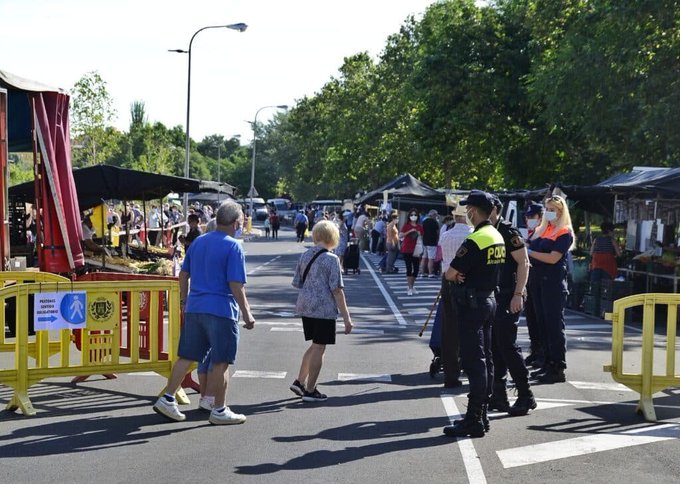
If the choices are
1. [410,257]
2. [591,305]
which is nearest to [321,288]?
[591,305]

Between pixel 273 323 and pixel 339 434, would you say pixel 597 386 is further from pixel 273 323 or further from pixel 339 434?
pixel 273 323

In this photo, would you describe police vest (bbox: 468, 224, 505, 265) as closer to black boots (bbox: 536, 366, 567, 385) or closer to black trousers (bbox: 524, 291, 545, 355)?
black boots (bbox: 536, 366, 567, 385)

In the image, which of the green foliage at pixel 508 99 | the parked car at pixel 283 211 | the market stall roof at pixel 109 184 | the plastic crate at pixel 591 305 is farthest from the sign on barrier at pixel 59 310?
the parked car at pixel 283 211

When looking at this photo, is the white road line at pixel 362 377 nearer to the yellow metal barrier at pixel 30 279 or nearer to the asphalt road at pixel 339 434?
the asphalt road at pixel 339 434

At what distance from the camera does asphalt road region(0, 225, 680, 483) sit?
21.3ft

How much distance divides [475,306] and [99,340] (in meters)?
3.42

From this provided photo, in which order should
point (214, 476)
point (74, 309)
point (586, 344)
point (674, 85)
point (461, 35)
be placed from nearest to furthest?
point (214, 476) < point (74, 309) < point (586, 344) < point (674, 85) < point (461, 35)

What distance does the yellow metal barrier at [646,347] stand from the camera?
8648mm

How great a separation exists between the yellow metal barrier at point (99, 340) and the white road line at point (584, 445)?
311cm

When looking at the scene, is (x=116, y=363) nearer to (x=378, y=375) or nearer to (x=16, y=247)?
(x=378, y=375)

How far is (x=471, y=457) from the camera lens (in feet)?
22.8

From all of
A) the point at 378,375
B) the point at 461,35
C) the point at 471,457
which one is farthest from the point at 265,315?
the point at 461,35

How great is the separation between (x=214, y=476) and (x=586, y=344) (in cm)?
879

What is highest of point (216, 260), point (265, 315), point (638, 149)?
point (638, 149)
